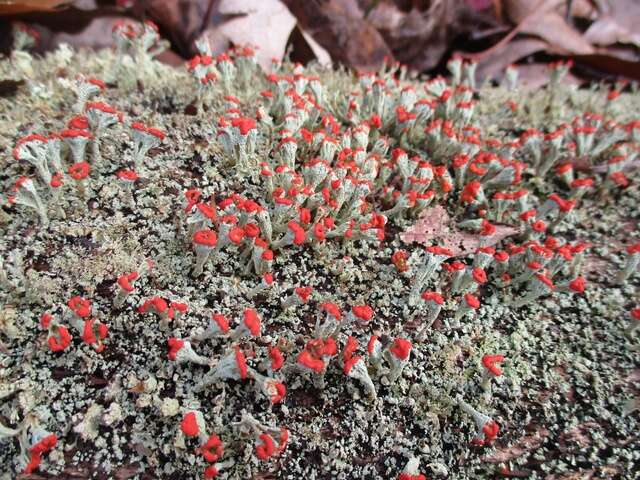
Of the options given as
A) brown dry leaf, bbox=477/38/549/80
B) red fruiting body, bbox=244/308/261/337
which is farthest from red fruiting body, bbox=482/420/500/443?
brown dry leaf, bbox=477/38/549/80

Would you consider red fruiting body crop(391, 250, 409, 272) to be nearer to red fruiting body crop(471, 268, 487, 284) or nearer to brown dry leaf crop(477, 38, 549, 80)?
red fruiting body crop(471, 268, 487, 284)

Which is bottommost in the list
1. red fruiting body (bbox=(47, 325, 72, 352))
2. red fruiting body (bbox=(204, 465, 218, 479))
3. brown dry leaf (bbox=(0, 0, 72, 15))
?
red fruiting body (bbox=(204, 465, 218, 479))

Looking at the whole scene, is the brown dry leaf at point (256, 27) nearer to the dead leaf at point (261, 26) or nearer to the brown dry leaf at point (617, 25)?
the dead leaf at point (261, 26)

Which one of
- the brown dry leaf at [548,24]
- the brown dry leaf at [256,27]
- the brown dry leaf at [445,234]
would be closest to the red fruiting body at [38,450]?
the brown dry leaf at [445,234]

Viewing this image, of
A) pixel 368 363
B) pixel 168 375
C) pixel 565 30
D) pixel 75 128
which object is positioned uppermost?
pixel 565 30

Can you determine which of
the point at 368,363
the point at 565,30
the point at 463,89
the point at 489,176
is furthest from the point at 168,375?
the point at 565,30

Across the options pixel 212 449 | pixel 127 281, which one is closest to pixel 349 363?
pixel 212 449

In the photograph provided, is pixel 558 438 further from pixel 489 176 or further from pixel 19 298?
pixel 19 298
